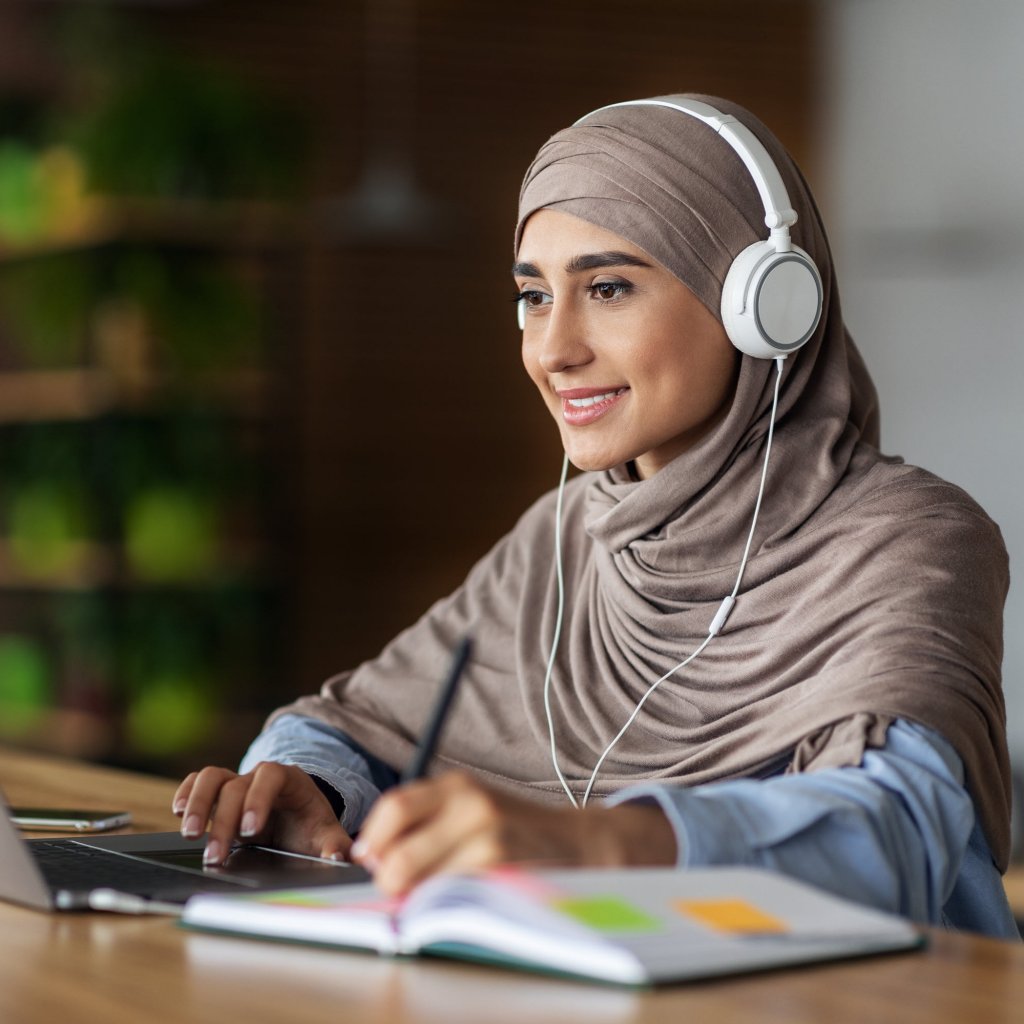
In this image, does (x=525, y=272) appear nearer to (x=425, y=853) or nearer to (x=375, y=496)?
(x=425, y=853)

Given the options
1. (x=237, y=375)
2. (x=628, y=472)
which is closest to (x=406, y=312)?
(x=237, y=375)

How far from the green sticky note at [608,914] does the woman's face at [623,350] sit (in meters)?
0.71

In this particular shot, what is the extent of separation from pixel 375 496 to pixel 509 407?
0.56 m

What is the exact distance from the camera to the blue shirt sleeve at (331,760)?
157 centimetres

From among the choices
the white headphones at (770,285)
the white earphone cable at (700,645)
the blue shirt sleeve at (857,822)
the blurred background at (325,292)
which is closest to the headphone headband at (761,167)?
the white headphones at (770,285)

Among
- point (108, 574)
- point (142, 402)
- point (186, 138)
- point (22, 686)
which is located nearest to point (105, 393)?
point (142, 402)

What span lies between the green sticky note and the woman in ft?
1.06

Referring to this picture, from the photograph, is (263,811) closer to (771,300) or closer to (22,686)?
(771,300)

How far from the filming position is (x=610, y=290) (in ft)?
5.06

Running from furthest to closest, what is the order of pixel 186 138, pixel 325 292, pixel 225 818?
pixel 325 292 < pixel 186 138 < pixel 225 818

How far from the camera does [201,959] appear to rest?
3.07ft

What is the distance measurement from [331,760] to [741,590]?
0.44 meters

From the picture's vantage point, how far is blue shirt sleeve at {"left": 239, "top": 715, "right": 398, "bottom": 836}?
1568mm

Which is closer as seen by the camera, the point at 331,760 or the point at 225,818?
the point at 225,818
